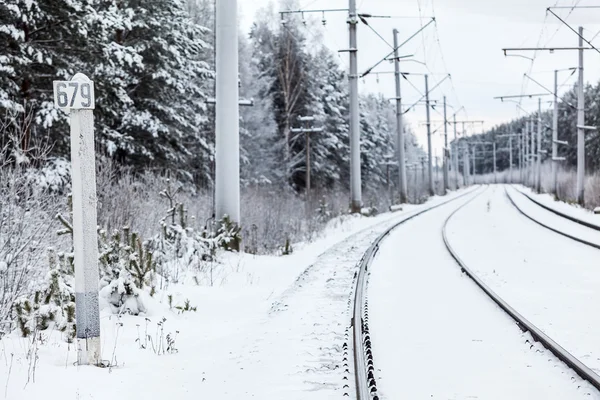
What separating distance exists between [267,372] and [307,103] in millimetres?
38410

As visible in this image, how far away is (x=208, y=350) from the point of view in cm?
630

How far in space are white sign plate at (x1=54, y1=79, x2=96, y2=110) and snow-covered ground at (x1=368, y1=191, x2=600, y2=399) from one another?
3393 mm

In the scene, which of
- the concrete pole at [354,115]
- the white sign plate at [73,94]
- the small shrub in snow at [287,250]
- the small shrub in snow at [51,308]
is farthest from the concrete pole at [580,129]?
the white sign plate at [73,94]

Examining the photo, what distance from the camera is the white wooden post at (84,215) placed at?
5410mm

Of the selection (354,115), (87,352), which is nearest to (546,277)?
(87,352)

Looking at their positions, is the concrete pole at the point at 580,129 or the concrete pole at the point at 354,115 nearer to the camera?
the concrete pole at the point at 354,115

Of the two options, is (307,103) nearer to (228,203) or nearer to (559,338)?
(228,203)

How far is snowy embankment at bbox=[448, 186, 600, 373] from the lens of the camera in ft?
21.6

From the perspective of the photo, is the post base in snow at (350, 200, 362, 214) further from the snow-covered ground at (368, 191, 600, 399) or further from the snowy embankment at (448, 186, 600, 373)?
the snow-covered ground at (368, 191, 600, 399)

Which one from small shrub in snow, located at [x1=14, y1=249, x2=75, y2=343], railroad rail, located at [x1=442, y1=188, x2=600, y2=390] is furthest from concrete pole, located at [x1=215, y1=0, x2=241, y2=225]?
small shrub in snow, located at [x1=14, y1=249, x2=75, y2=343]

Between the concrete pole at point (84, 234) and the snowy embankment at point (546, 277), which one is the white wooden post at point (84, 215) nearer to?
the concrete pole at point (84, 234)

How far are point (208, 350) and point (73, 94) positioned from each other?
2.79 metres

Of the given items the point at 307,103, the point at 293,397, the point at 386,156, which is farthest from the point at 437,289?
the point at 386,156

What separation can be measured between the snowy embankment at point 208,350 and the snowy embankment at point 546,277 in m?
2.25
